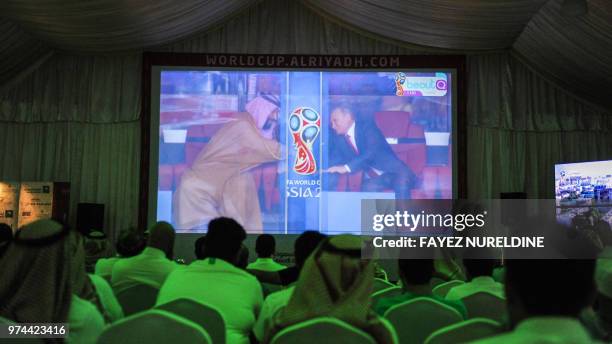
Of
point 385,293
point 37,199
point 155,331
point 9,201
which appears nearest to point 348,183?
point 37,199

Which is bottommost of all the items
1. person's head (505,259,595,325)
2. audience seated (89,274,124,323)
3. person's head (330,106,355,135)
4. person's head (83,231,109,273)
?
person's head (83,231,109,273)

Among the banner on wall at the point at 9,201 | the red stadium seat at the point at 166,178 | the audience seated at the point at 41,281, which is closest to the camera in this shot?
the audience seated at the point at 41,281

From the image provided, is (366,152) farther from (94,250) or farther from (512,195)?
(94,250)

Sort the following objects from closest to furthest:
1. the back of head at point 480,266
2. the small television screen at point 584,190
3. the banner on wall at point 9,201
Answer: the back of head at point 480,266
the small television screen at point 584,190
the banner on wall at point 9,201


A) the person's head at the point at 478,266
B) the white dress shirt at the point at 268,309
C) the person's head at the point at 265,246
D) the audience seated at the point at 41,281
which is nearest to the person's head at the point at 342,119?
the person's head at the point at 265,246

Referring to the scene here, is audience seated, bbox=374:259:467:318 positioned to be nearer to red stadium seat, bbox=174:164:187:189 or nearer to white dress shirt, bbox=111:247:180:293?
white dress shirt, bbox=111:247:180:293

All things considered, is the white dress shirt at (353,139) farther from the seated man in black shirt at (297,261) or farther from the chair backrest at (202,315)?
the chair backrest at (202,315)

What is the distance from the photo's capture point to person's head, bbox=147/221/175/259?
4.06 metres

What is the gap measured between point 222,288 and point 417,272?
2.98 ft

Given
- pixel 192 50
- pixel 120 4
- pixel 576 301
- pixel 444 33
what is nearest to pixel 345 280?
pixel 576 301

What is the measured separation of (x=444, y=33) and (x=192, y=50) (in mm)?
3801

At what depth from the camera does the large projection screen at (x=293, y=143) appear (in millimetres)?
8898

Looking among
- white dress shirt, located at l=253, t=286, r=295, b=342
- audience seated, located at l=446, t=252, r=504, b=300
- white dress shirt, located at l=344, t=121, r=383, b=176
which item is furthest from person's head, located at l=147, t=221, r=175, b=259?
white dress shirt, located at l=344, t=121, r=383, b=176

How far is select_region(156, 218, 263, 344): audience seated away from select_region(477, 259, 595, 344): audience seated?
1.64m
